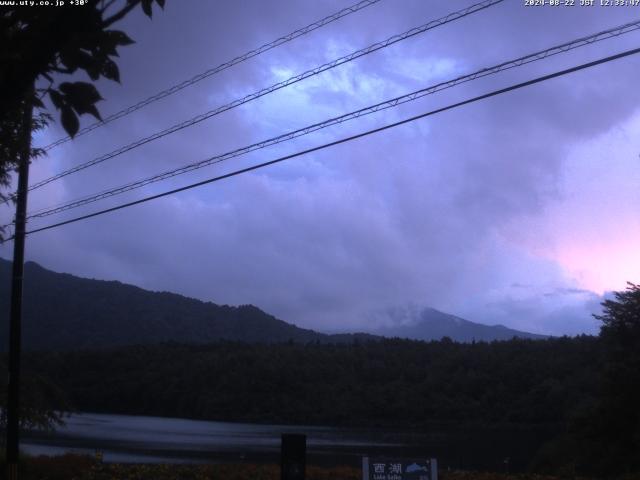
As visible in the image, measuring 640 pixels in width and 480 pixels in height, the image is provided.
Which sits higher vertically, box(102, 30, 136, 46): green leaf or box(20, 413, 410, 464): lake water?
box(102, 30, 136, 46): green leaf

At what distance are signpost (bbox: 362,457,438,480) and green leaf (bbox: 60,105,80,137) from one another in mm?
8314

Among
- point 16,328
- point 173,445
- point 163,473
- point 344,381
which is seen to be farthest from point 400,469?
point 344,381

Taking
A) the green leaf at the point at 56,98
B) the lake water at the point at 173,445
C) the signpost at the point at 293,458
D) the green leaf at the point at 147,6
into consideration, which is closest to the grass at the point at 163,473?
the lake water at the point at 173,445

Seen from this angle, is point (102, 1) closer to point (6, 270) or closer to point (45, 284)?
point (6, 270)

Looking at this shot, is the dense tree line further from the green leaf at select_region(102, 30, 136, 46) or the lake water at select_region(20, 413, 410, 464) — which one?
the green leaf at select_region(102, 30, 136, 46)

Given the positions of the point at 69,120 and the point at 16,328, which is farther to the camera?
the point at 16,328

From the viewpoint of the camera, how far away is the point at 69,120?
14.1ft

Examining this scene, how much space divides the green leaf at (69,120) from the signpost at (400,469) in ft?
27.3

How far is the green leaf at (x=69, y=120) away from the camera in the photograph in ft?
14.1

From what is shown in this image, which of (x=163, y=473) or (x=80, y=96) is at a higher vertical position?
(x=80, y=96)

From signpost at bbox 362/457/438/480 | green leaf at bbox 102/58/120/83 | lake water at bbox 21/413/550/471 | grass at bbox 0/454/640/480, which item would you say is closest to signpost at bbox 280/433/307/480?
signpost at bbox 362/457/438/480

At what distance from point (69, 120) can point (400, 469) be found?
8.65m

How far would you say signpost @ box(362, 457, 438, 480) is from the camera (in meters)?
11.5

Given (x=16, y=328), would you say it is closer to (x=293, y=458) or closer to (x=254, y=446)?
(x=293, y=458)
